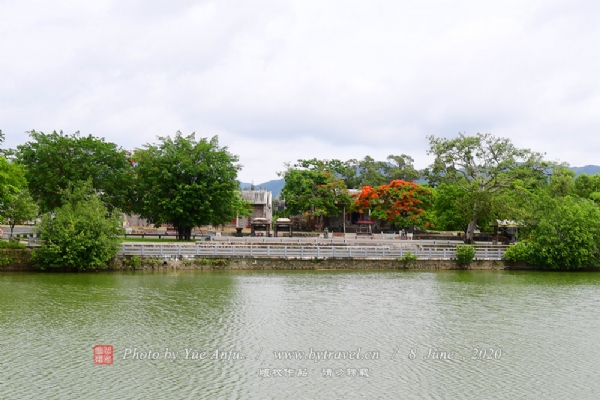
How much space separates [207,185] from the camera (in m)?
42.5

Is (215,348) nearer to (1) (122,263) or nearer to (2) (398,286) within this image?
(2) (398,286)

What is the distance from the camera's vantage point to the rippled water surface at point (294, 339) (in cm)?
1366

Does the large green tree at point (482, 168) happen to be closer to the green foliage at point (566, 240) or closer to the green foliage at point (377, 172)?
the green foliage at point (566, 240)

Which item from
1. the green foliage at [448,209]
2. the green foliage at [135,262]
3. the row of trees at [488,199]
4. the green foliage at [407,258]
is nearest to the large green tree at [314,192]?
the row of trees at [488,199]

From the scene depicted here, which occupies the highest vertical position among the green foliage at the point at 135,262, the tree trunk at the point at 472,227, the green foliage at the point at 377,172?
Result: the green foliage at the point at 377,172

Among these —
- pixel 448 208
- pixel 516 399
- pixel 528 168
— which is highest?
pixel 528 168

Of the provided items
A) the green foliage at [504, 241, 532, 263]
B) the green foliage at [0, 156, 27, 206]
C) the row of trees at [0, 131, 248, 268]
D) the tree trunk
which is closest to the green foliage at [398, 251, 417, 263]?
the green foliage at [504, 241, 532, 263]

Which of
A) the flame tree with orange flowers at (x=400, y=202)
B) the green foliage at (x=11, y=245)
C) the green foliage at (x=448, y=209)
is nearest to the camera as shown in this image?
the green foliage at (x=11, y=245)

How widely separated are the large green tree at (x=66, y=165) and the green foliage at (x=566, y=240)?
32595 mm

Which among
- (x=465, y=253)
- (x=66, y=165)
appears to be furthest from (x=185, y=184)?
(x=465, y=253)

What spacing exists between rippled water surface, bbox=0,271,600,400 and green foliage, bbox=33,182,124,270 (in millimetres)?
1878

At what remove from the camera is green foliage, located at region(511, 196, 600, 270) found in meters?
36.6

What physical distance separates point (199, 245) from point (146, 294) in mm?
10286

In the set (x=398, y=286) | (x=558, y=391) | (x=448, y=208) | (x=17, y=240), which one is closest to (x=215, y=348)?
(x=558, y=391)
